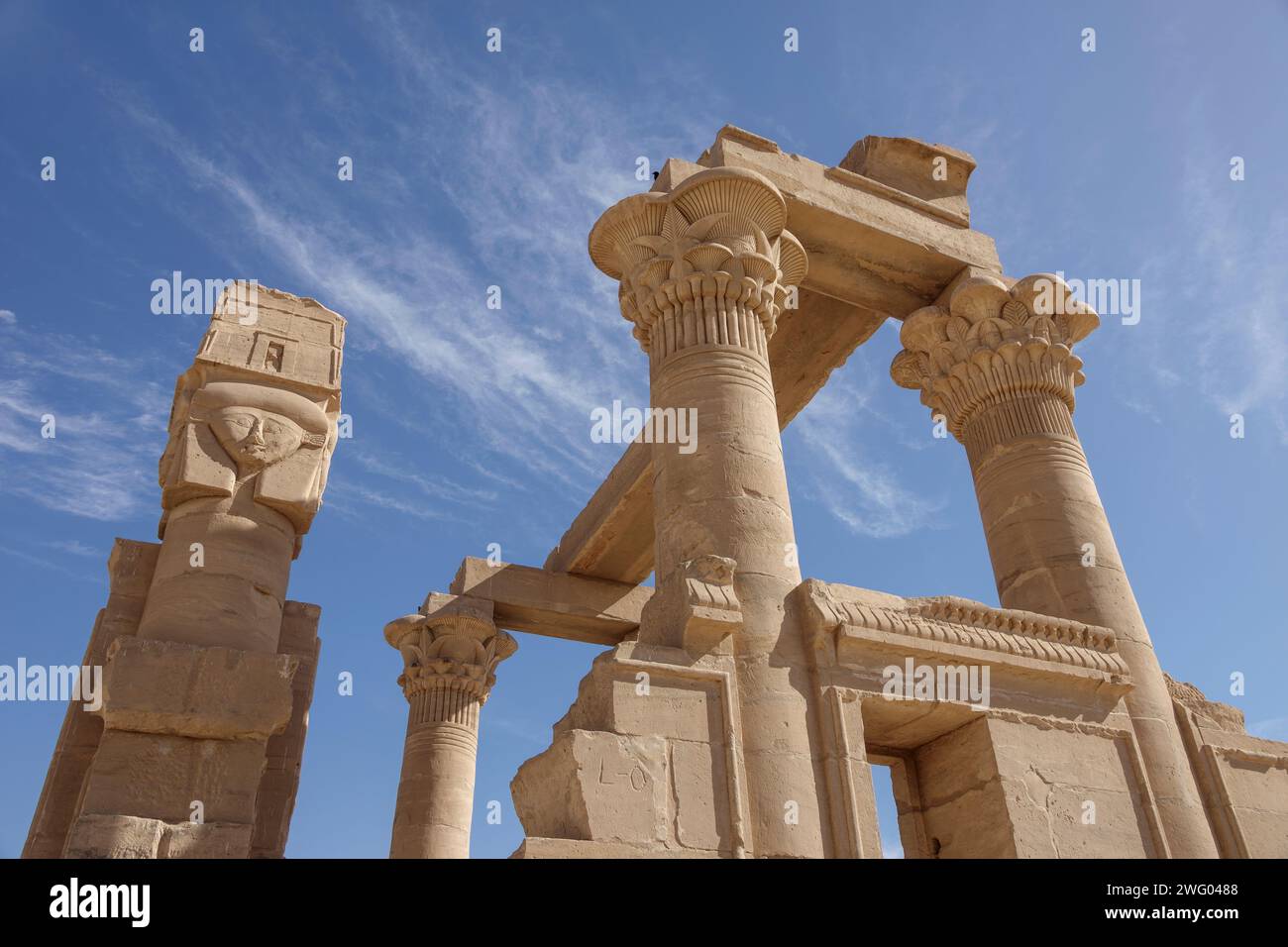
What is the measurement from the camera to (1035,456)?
11680 millimetres

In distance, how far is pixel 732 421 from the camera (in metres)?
9.27

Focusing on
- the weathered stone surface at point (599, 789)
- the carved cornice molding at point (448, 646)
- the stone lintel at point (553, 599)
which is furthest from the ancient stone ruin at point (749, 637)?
the stone lintel at point (553, 599)

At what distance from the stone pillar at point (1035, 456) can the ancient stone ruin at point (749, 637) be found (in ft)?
0.11

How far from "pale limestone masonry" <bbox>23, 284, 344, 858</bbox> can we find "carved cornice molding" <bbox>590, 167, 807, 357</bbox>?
3288 mm

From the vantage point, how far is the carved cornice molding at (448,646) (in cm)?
1559

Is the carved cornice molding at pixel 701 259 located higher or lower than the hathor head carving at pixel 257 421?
higher

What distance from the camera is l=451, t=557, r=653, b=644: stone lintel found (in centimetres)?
1633

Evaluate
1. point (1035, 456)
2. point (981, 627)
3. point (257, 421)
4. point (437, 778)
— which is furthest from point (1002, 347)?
point (437, 778)

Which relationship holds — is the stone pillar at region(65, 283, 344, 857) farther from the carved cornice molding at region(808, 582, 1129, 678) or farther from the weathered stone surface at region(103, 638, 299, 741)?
the carved cornice molding at region(808, 582, 1129, 678)

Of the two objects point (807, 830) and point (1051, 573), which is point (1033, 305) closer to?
point (1051, 573)

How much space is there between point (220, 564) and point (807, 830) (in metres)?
5.54

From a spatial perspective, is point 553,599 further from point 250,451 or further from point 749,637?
point 749,637

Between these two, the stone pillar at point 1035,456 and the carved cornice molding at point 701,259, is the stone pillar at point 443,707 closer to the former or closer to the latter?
the carved cornice molding at point 701,259
